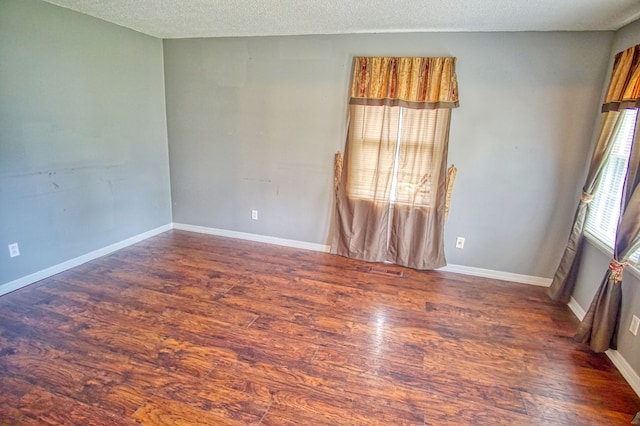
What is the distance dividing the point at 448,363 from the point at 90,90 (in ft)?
12.5

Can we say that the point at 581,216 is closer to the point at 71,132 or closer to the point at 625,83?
the point at 625,83

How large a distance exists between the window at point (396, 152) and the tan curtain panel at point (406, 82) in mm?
86

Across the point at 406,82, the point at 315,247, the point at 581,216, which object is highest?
the point at 406,82

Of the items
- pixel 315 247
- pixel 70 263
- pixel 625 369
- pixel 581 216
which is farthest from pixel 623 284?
pixel 70 263

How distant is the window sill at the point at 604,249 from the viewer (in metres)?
2.00

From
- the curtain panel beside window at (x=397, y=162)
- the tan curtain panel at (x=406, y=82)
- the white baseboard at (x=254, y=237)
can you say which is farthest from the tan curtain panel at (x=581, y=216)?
the white baseboard at (x=254, y=237)

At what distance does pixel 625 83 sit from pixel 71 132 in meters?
4.44

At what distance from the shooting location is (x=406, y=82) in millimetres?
3133

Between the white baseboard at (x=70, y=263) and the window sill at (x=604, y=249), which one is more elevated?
the window sill at (x=604, y=249)

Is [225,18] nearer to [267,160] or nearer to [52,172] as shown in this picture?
[267,160]

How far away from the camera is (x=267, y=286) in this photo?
118 inches

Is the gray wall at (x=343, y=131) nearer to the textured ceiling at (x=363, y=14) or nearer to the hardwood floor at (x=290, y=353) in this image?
the textured ceiling at (x=363, y=14)

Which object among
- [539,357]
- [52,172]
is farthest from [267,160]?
[539,357]

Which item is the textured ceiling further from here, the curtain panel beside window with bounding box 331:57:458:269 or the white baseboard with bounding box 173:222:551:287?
the white baseboard with bounding box 173:222:551:287
